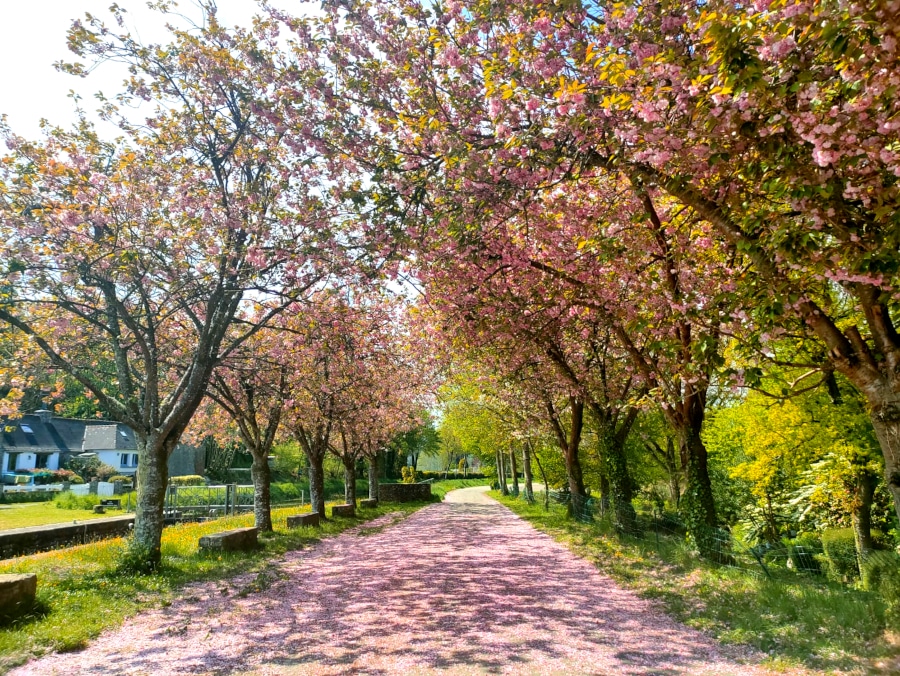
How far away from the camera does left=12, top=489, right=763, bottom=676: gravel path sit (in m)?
5.25

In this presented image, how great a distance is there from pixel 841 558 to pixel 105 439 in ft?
174

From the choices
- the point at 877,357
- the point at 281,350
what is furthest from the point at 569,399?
the point at 877,357

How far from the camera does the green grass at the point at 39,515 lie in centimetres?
1903

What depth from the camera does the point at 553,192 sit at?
925 centimetres

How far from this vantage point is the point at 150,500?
10234 mm

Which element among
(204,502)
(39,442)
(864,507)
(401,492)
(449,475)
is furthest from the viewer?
(449,475)

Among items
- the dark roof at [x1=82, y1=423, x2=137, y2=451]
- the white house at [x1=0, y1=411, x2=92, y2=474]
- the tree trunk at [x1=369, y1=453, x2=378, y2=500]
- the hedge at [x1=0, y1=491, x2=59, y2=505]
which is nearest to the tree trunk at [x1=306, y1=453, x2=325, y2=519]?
the tree trunk at [x1=369, y1=453, x2=378, y2=500]

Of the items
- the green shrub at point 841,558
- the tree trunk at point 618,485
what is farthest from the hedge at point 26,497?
the green shrub at point 841,558

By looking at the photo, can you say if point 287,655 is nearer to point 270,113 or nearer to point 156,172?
point 270,113

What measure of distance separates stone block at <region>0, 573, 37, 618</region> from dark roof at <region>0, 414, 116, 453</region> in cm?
4307

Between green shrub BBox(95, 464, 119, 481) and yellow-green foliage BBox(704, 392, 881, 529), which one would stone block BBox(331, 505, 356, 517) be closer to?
yellow-green foliage BBox(704, 392, 881, 529)

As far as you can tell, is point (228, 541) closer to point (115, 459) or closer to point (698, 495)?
point (698, 495)

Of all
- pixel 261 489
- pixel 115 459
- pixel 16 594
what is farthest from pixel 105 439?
pixel 16 594

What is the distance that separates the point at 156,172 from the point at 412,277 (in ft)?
15.8
